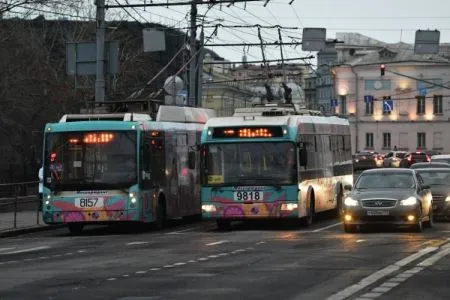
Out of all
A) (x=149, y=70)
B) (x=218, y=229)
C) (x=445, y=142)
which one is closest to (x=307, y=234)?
(x=218, y=229)

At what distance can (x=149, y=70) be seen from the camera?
72188 mm

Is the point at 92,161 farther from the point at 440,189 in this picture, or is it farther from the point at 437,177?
the point at 437,177

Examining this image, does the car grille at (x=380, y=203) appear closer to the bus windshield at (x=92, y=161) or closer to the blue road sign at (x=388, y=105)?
the bus windshield at (x=92, y=161)

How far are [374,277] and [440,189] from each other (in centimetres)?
1587

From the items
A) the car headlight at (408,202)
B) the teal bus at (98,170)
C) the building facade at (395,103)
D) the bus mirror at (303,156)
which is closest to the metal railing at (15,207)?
the teal bus at (98,170)

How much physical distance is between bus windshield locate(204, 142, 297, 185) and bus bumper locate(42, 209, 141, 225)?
2.18 meters

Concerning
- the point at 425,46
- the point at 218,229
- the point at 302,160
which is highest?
the point at 425,46

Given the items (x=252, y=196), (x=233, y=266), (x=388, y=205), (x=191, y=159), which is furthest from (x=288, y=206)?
(x=233, y=266)

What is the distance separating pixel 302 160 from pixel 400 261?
984 cm

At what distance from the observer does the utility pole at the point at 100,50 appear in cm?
3155

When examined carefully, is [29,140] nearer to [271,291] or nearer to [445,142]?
[271,291]

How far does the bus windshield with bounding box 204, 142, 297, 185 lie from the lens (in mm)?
25516

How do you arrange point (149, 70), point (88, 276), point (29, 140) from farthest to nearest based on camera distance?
point (149, 70), point (29, 140), point (88, 276)

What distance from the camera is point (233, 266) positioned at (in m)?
15.6
